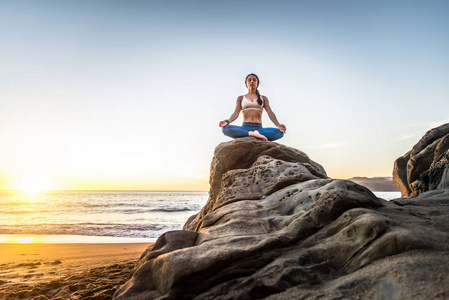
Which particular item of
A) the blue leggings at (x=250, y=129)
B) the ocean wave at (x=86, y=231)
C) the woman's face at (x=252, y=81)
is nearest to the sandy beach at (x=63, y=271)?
the blue leggings at (x=250, y=129)

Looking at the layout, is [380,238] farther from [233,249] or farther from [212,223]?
[212,223]

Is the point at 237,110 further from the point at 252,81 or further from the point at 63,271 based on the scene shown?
the point at 63,271

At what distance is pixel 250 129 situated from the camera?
19.9 ft

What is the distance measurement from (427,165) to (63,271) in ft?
37.0

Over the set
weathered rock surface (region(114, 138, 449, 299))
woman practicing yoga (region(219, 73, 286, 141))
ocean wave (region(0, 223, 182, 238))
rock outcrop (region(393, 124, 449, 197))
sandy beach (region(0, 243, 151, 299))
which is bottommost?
ocean wave (region(0, 223, 182, 238))

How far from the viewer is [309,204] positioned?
2902 mm

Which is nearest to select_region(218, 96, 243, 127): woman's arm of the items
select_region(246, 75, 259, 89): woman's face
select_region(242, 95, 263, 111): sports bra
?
select_region(242, 95, 263, 111): sports bra

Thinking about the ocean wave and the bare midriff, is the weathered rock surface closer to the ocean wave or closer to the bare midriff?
the bare midriff

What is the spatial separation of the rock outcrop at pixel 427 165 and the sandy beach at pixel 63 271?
599cm

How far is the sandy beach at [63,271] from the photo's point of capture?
3357 millimetres

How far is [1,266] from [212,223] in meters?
4.53

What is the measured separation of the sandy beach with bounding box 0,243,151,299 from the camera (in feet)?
11.0

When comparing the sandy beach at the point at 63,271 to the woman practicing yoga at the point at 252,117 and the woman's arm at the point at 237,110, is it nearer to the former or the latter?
the woman practicing yoga at the point at 252,117

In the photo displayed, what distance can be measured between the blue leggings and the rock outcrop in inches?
130
